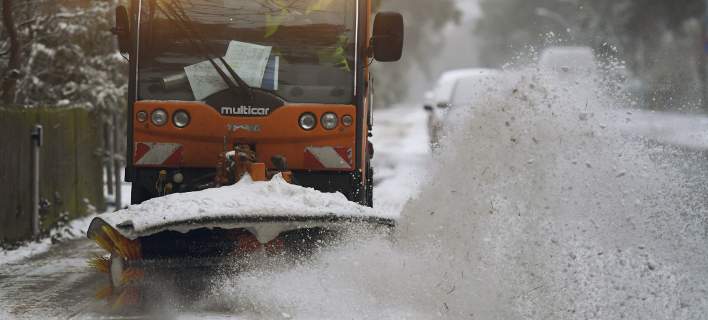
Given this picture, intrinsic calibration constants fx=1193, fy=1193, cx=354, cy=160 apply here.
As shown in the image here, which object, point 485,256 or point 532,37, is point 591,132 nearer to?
point 485,256

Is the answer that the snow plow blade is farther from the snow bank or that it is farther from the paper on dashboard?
the paper on dashboard

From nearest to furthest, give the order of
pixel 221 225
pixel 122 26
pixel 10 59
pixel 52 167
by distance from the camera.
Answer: pixel 221 225, pixel 122 26, pixel 10 59, pixel 52 167

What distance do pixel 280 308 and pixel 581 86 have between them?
4.60 meters

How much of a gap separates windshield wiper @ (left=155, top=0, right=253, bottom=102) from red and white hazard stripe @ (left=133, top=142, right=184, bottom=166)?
1.94 ft

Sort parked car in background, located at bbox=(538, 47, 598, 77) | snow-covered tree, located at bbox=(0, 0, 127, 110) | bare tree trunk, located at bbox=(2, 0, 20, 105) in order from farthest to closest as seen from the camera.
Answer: parked car in background, located at bbox=(538, 47, 598, 77)
snow-covered tree, located at bbox=(0, 0, 127, 110)
bare tree trunk, located at bbox=(2, 0, 20, 105)

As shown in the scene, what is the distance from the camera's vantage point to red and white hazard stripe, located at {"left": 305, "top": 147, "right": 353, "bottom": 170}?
8.59 meters

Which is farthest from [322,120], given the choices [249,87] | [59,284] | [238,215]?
[59,284]

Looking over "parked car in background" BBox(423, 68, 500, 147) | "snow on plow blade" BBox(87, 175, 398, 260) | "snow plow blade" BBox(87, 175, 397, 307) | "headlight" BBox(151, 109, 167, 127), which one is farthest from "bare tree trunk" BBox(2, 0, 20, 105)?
"parked car in background" BBox(423, 68, 500, 147)

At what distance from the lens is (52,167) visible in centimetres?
1205

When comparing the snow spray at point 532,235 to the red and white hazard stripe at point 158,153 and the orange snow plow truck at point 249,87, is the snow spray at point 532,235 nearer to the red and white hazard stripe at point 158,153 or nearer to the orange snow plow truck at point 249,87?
the orange snow plow truck at point 249,87

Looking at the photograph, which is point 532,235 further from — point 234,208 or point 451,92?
point 451,92

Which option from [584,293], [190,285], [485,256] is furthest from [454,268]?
[190,285]

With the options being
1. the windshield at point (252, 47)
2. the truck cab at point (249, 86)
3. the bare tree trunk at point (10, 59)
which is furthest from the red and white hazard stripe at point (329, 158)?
the bare tree trunk at point (10, 59)

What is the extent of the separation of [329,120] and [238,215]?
1.88 meters
